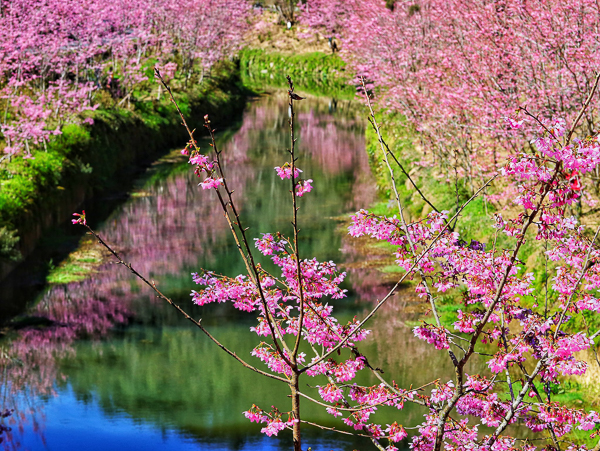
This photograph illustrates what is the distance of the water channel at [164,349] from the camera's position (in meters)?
8.70

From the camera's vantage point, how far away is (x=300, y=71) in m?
50.2

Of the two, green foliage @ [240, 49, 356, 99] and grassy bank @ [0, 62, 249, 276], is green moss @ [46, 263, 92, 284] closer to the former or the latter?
grassy bank @ [0, 62, 249, 276]

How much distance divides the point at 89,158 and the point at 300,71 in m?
32.8

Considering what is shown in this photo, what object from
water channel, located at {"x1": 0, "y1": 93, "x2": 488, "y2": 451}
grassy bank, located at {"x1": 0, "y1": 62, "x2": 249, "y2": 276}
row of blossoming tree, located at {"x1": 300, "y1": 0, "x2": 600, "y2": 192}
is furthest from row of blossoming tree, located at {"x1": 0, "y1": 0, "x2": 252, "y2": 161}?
row of blossoming tree, located at {"x1": 300, "y1": 0, "x2": 600, "y2": 192}

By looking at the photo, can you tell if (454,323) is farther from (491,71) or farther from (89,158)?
(89,158)

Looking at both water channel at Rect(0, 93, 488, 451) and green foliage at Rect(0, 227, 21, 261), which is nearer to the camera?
water channel at Rect(0, 93, 488, 451)

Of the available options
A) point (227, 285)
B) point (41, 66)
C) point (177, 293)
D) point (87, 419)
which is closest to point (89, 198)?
point (41, 66)

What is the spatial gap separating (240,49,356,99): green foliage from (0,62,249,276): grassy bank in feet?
37.6

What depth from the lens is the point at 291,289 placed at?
508cm

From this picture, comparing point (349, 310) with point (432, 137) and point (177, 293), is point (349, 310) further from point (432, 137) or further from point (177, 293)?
point (432, 137)

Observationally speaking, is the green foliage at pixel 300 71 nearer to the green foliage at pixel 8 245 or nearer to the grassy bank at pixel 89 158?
the grassy bank at pixel 89 158

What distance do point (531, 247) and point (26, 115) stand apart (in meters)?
12.3

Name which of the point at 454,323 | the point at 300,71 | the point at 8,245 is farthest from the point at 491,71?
the point at 300,71

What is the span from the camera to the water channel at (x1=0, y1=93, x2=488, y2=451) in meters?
8.70
